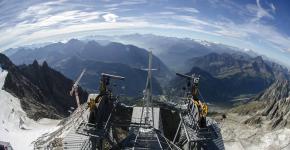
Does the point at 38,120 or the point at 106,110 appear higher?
the point at 106,110

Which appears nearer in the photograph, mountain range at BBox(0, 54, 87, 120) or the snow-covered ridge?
the snow-covered ridge

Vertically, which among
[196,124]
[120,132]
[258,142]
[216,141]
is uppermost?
[196,124]

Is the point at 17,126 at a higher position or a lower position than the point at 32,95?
higher

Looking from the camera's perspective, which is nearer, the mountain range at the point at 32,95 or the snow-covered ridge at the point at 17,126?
the snow-covered ridge at the point at 17,126

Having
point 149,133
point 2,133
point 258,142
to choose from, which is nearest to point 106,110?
point 149,133

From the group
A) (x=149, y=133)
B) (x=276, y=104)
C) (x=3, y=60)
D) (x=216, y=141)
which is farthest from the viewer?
(x=3, y=60)

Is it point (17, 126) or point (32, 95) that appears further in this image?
point (32, 95)

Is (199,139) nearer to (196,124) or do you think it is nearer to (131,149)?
(196,124)

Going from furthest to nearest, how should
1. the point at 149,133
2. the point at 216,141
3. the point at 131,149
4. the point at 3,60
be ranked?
1. the point at 3,60
2. the point at 216,141
3. the point at 149,133
4. the point at 131,149
